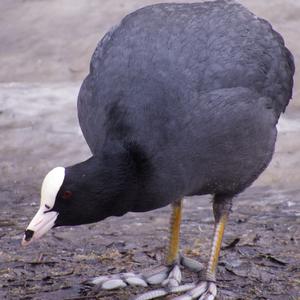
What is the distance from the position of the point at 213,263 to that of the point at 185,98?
124 cm

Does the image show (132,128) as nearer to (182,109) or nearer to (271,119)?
(182,109)

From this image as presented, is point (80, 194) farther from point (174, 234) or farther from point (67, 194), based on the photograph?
point (174, 234)

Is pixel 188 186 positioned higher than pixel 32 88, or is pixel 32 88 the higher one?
pixel 188 186

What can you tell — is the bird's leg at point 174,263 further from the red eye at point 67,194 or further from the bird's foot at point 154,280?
the red eye at point 67,194

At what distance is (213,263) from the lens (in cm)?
598

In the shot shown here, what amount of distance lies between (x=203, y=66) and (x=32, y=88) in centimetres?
443

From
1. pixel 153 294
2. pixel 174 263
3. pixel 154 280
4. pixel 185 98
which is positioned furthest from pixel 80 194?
pixel 174 263

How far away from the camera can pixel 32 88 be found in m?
9.57

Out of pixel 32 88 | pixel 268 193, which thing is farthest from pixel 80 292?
pixel 32 88

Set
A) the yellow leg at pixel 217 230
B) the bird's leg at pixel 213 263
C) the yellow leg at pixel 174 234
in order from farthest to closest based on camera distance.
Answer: the yellow leg at pixel 174 234, the yellow leg at pixel 217 230, the bird's leg at pixel 213 263

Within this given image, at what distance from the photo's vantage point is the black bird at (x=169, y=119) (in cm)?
507

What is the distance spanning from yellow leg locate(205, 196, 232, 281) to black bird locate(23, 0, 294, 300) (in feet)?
0.04

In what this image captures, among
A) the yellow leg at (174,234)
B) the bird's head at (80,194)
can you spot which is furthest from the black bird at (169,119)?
the yellow leg at (174,234)

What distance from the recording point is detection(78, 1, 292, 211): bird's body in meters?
5.20
